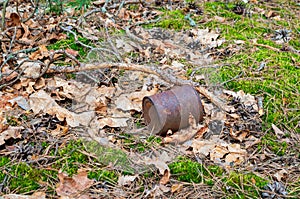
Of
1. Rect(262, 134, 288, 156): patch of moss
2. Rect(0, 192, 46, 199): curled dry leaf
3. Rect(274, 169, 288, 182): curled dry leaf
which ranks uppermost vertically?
Rect(0, 192, 46, 199): curled dry leaf

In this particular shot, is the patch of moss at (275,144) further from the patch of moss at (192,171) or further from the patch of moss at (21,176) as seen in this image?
the patch of moss at (21,176)

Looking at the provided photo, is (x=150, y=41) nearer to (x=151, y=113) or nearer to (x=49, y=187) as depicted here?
(x=151, y=113)

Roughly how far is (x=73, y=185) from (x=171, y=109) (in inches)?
37.4

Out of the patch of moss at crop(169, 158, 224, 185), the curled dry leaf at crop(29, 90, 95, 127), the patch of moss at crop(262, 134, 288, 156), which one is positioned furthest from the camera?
the curled dry leaf at crop(29, 90, 95, 127)

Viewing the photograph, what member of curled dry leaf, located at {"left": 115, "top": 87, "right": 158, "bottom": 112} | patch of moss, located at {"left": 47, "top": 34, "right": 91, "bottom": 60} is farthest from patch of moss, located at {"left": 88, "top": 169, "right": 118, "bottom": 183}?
patch of moss, located at {"left": 47, "top": 34, "right": 91, "bottom": 60}

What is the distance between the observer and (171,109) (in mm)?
3018

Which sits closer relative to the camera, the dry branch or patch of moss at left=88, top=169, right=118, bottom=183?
patch of moss at left=88, top=169, right=118, bottom=183

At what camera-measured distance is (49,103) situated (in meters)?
3.26

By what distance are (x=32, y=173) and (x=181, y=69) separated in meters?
1.89

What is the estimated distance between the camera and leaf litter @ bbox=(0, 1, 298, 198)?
284 centimetres

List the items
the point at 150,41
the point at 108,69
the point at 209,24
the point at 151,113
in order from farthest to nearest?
1. the point at 209,24
2. the point at 150,41
3. the point at 108,69
4. the point at 151,113

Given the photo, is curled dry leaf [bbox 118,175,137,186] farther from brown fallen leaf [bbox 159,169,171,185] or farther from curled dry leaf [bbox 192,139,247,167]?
curled dry leaf [bbox 192,139,247,167]

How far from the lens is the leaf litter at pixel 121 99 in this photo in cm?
284

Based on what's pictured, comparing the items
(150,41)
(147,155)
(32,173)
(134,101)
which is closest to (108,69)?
(134,101)
